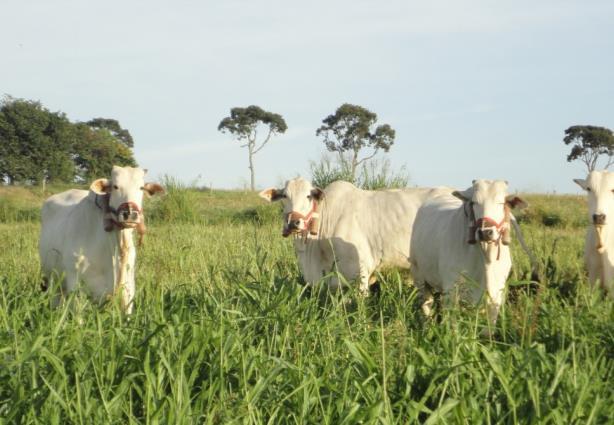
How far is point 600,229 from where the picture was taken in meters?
6.81

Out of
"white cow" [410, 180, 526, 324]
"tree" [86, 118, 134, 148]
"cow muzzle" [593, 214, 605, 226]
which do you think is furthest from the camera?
"tree" [86, 118, 134, 148]

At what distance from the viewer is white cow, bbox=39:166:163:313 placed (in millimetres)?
5964

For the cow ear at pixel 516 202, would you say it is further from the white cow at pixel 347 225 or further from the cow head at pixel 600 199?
the white cow at pixel 347 225

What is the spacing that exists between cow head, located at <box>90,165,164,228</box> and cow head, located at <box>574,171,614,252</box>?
3526mm

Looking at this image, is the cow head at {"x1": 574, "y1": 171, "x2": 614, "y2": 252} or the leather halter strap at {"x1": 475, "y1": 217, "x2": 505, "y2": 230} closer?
the leather halter strap at {"x1": 475, "y1": 217, "x2": 505, "y2": 230}

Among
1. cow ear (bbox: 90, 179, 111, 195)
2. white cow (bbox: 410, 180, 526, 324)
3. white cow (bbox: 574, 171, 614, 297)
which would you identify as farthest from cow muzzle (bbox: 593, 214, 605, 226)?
cow ear (bbox: 90, 179, 111, 195)

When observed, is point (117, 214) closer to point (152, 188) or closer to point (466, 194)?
point (152, 188)

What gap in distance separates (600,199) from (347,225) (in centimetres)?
231

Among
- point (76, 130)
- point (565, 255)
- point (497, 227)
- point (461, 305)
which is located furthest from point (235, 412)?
point (76, 130)

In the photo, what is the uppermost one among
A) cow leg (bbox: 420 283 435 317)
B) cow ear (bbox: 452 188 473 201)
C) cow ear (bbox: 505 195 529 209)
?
cow ear (bbox: 452 188 473 201)

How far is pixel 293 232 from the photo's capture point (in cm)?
735

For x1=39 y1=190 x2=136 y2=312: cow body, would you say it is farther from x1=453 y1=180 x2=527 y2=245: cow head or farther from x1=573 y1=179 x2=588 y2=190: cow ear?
x1=573 y1=179 x2=588 y2=190: cow ear

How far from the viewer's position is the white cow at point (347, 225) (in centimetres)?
748

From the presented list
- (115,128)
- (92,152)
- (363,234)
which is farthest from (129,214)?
(115,128)
